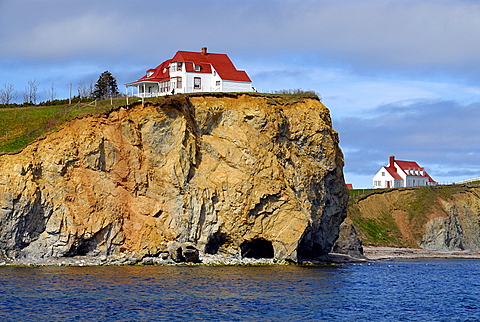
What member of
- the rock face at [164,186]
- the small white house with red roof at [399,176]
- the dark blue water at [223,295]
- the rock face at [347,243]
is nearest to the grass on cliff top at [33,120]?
the rock face at [164,186]

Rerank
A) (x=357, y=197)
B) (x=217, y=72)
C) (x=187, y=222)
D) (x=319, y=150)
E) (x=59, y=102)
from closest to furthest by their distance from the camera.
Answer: (x=187, y=222) < (x=319, y=150) < (x=217, y=72) < (x=59, y=102) < (x=357, y=197)

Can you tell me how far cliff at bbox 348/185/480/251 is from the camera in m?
106

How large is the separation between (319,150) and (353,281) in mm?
16164

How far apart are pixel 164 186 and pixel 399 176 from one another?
84852mm

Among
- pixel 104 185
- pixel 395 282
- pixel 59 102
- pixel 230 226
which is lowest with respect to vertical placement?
pixel 395 282

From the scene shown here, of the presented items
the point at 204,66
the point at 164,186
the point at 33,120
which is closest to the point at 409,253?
the point at 204,66

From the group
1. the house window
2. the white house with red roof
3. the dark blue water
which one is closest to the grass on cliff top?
the white house with red roof

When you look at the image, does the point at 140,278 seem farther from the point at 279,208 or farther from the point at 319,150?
the point at 319,150

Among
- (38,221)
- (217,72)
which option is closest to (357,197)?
(217,72)

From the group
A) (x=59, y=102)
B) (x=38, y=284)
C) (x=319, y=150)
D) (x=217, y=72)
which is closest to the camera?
(x=38, y=284)

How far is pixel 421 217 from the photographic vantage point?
10956 cm

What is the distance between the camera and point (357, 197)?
11438 cm

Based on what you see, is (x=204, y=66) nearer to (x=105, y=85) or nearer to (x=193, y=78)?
(x=193, y=78)

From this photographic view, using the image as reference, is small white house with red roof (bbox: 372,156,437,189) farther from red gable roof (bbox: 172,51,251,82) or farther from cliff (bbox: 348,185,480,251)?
red gable roof (bbox: 172,51,251,82)
